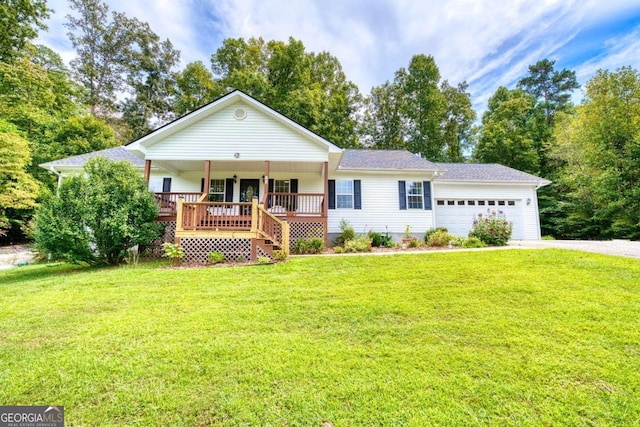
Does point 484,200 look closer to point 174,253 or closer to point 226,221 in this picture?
point 226,221

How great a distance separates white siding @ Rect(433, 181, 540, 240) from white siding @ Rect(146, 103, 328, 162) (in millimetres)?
7838

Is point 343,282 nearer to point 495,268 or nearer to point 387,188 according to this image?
point 495,268

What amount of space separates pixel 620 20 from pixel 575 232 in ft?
38.5

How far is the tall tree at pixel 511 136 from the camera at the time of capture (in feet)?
74.1

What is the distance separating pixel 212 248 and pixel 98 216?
322cm

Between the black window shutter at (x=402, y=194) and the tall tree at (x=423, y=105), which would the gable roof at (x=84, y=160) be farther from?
the tall tree at (x=423, y=105)

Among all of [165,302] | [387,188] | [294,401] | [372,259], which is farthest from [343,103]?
[294,401]

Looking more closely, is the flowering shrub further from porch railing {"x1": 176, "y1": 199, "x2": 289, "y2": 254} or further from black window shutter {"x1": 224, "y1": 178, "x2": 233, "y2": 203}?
black window shutter {"x1": 224, "y1": 178, "x2": 233, "y2": 203}

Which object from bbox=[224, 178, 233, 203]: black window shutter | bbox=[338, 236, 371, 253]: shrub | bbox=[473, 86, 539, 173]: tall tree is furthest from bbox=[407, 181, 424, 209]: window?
bbox=[473, 86, 539, 173]: tall tree

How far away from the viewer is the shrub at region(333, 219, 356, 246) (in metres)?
11.2

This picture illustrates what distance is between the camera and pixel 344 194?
12742 millimetres

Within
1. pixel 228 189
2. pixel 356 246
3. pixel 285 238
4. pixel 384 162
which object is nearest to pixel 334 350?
pixel 285 238

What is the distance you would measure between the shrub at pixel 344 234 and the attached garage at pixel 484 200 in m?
5.54

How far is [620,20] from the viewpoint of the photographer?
11.6 metres
